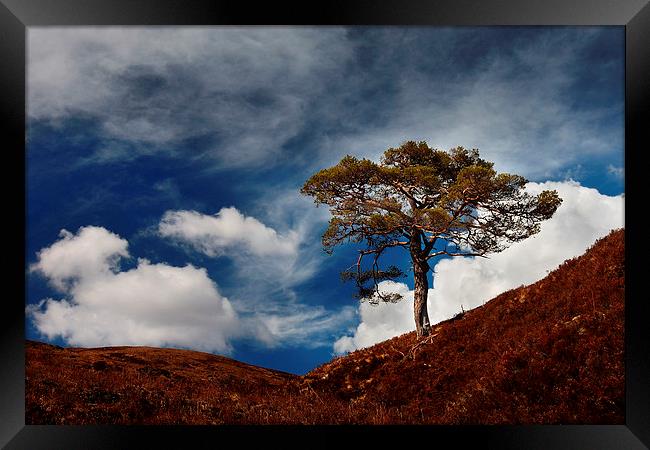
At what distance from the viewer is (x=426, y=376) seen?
12617mm

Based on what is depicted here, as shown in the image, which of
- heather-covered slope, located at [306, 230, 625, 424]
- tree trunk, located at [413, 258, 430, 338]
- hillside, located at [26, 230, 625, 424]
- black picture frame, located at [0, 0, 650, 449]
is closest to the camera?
black picture frame, located at [0, 0, 650, 449]

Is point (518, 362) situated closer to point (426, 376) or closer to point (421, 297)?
point (426, 376)

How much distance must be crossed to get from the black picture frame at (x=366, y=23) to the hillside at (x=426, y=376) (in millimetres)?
1189

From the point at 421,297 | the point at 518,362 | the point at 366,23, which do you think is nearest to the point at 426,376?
the point at 421,297

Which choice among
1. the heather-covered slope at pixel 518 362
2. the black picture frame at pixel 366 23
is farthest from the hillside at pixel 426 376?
the black picture frame at pixel 366 23

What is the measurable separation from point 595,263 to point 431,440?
881 centimetres

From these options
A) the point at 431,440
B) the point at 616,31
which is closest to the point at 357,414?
the point at 431,440

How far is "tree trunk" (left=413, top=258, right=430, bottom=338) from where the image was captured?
14.1 meters

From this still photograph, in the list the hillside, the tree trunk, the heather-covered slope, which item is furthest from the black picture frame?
the tree trunk

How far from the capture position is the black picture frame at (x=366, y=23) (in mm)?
7469

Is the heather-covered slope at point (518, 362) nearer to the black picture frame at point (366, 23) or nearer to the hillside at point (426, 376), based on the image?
the hillside at point (426, 376)

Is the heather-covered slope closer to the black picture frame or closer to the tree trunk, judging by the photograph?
the tree trunk

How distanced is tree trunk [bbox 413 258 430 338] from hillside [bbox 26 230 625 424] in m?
0.37

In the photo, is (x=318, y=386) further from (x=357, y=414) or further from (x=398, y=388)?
(x=357, y=414)
